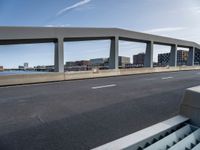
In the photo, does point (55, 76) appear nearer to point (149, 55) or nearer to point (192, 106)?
point (192, 106)

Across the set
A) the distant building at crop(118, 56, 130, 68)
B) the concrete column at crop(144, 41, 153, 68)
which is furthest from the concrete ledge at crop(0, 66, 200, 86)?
the distant building at crop(118, 56, 130, 68)

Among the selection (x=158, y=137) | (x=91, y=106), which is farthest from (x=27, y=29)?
(x=158, y=137)

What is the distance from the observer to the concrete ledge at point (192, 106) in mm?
3295

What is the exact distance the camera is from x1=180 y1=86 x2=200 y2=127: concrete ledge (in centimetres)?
329

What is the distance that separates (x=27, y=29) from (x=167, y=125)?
1734 cm

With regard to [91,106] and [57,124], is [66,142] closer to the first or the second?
[57,124]

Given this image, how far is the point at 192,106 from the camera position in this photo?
3385mm

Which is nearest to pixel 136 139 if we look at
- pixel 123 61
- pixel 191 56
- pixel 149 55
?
pixel 149 55

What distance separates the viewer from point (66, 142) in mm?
3596

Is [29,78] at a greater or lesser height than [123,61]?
lesser

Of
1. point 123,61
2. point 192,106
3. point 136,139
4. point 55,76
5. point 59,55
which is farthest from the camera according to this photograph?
point 123,61

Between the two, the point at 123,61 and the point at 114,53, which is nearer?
the point at 114,53

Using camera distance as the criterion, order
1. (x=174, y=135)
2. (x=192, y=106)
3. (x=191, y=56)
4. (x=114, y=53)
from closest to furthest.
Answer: (x=174, y=135) → (x=192, y=106) → (x=114, y=53) → (x=191, y=56)

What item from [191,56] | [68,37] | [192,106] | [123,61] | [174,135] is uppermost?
[68,37]
